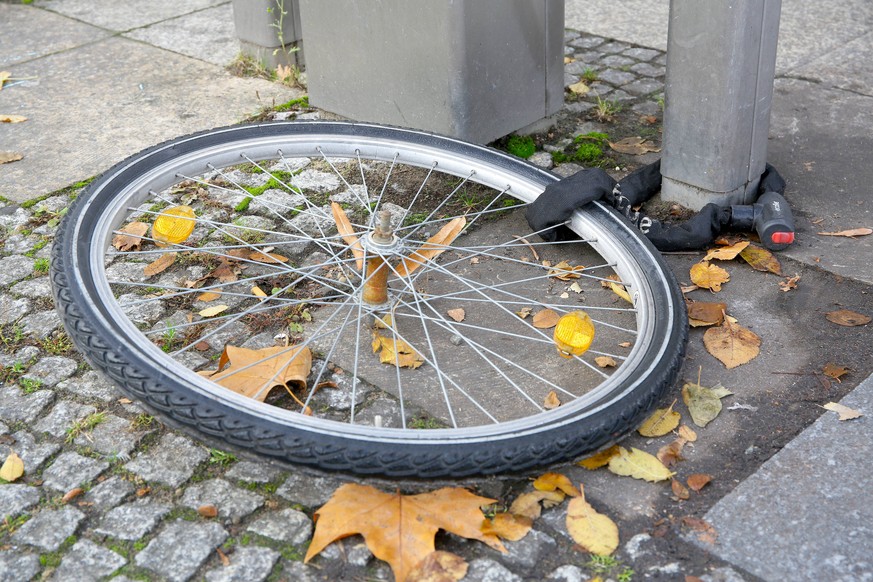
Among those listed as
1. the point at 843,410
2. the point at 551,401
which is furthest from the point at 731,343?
the point at 551,401

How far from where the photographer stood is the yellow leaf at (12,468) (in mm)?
2428

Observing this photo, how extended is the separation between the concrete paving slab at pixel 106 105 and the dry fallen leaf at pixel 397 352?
178 cm

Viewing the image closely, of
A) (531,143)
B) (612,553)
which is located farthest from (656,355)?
(531,143)

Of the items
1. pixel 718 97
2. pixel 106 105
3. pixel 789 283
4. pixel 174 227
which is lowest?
pixel 789 283

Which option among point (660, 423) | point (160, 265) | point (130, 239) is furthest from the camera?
point (130, 239)

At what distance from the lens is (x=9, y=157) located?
409 cm

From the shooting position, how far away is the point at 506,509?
2.30 meters

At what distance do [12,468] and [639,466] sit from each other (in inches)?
63.8

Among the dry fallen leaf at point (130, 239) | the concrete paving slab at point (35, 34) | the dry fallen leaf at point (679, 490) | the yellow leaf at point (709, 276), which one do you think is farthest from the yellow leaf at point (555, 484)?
the concrete paving slab at point (35, 34)

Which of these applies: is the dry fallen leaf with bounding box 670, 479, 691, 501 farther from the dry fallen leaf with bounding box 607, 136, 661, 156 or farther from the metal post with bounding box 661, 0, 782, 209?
the dry fallen leaf with bounding box 607, 136, 661, 156

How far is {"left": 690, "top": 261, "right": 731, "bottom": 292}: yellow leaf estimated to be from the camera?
314 centimetres

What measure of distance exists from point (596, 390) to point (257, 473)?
0.90m

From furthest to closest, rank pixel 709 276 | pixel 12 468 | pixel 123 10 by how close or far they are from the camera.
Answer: pixel 123 10 → pixel 709 276 → pixel 12 468

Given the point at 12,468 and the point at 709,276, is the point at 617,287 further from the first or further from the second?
the point at 12,468
